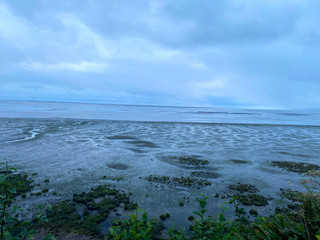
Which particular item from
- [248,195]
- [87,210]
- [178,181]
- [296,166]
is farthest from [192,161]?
[87,210]

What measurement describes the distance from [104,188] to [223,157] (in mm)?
14190

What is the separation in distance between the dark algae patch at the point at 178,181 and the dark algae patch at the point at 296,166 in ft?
31.0

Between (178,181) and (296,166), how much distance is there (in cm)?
1262

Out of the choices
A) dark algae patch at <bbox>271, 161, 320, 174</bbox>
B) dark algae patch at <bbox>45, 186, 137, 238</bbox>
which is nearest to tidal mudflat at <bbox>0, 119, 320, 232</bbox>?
dark algae patch at <bbox>271, 161, 320, 174</bbox>

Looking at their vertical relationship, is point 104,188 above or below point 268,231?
below

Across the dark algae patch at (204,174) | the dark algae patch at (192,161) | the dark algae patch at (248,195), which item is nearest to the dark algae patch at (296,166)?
the dark algae patch at (248,195)

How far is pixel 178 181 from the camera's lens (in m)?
15.0

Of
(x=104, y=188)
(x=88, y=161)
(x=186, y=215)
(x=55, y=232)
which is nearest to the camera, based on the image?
(x=55, y=232)

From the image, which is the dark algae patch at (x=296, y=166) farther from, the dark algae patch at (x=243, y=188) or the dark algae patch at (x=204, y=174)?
the dark algae patch at (x=204, y=174)

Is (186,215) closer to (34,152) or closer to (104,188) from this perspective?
(104,188)

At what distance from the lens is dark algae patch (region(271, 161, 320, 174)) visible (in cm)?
1852

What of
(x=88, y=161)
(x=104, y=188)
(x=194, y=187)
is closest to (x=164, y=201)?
(x=194, y=187)

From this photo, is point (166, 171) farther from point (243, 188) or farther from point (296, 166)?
point (296, 166)

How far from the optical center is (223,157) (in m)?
22.6
